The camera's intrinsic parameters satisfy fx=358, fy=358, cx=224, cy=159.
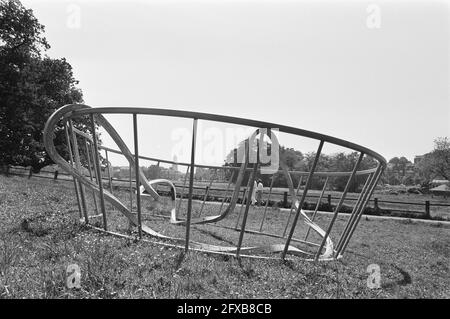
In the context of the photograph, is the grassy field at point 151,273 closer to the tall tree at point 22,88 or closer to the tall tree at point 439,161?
the tall tree at point 22,88

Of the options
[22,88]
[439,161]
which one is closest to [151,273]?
[22,88]

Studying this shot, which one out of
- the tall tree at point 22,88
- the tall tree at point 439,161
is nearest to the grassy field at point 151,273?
the tall tree at point 22,88

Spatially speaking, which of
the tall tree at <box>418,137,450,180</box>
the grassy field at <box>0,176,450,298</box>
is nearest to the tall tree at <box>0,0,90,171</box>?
the grassy field at <box>0,176,450,298</box>

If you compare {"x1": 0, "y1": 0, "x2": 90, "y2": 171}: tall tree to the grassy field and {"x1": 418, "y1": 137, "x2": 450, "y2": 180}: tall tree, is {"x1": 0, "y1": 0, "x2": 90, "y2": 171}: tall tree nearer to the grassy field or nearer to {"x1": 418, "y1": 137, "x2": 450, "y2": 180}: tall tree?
the grassy field

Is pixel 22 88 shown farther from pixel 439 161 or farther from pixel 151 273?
pixel 439 161

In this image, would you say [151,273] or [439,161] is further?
[439,161]

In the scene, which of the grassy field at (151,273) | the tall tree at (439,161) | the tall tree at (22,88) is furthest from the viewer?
the tall tree at (439,161)

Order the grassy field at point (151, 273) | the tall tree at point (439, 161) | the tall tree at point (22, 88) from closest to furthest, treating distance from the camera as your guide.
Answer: the grassy field at point (151, 273)
the tall tree at point (22, 88)
the tall tree at point (439, 161)

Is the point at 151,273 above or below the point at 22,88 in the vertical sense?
below

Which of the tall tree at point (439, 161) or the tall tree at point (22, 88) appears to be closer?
the tall tree at point (22, 88)

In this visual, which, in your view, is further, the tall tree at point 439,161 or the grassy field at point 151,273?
the tall tree at point 439,161

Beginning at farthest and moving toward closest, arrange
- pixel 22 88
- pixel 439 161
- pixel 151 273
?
pixel 439 161
pixel 22 88
pixel 151 273

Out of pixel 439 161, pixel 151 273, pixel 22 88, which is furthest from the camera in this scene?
pixel 439 161
